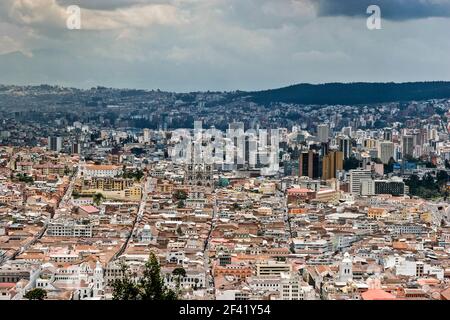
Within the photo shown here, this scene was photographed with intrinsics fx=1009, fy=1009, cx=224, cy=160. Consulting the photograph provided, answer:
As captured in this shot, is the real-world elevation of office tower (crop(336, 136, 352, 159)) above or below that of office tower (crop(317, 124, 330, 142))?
below

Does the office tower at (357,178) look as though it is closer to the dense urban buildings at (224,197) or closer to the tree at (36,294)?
the dense urban buildings at (224,197)

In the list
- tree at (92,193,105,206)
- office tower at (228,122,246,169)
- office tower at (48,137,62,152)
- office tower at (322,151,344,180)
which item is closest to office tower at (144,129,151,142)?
office tower at (228,122,246,169)

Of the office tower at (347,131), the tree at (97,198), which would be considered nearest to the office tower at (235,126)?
the office tower at (347,131)

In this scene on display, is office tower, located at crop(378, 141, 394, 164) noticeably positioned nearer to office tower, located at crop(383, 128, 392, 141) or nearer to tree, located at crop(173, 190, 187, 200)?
office tower, located at crop(383, 128, 392, 141)

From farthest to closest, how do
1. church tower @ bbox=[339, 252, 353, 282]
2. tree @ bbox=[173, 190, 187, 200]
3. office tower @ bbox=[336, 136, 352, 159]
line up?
office tower @ bbox=[336, 136, 352, 159], tree @ bbox=[173, 190, 187, 200], church tower @ bbox=[339, 252, 353, 282]

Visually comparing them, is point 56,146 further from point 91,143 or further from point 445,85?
point 445,85

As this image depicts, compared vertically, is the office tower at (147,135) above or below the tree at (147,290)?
below
